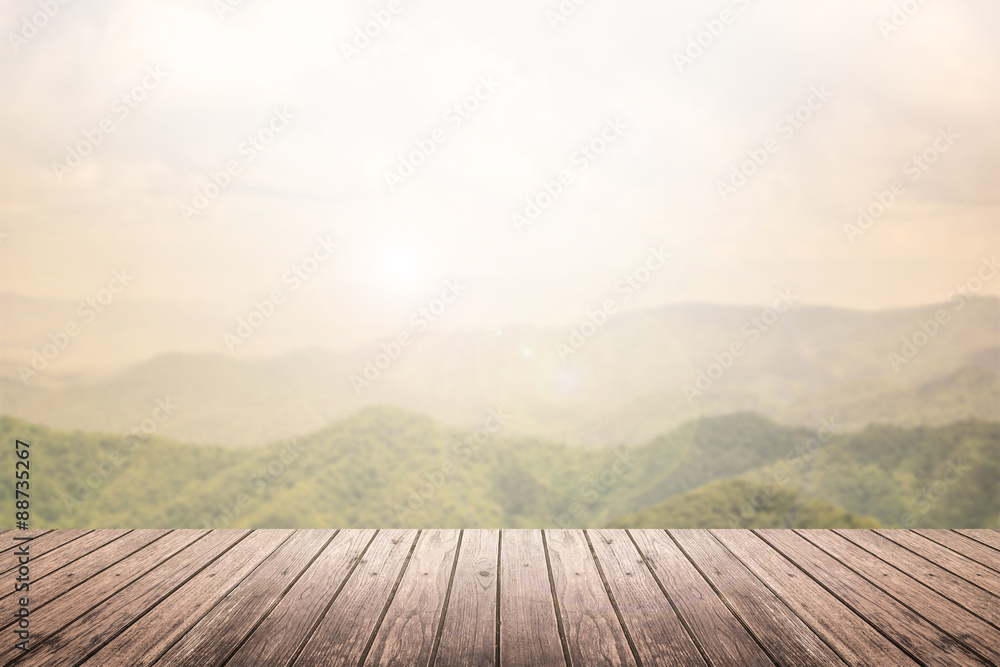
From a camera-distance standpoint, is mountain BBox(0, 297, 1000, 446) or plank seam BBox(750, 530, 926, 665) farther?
mountain BBox(0, 297, 1000, 446)

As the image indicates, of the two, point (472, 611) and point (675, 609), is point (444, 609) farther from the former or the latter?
point (675, 609)

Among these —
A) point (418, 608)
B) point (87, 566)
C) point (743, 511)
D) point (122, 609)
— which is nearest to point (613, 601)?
point (418, 608)

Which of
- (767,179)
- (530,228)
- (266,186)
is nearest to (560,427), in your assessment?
(530,228)

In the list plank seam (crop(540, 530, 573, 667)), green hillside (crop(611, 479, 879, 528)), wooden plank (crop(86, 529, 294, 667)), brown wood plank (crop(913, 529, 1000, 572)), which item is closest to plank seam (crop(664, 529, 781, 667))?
plank seam (crop(540, 530, 573, 667))

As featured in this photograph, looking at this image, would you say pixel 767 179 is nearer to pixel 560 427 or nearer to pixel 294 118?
pixel 560 427

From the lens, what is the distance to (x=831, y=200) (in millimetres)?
4824

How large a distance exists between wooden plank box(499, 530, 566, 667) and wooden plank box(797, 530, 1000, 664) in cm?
109

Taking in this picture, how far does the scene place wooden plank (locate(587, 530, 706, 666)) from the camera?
4.63 ft

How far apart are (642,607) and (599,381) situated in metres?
3.84

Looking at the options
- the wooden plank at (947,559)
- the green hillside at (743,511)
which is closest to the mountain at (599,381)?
the green hillside at (743,511)

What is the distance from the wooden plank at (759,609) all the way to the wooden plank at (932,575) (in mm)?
588

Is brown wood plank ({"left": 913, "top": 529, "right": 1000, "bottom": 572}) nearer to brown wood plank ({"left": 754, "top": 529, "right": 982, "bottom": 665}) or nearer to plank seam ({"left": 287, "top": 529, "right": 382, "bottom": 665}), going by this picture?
brown wood plank ({"left": 754, "top": 529, "right": 982, "bottom": 665})

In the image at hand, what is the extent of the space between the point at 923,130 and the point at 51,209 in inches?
277

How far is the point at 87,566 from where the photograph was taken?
6.73 ft
